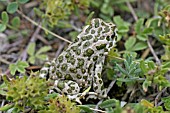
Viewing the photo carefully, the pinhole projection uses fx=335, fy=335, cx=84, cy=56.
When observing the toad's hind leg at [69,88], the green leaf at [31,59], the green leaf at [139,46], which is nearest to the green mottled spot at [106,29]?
the green leaf at [139,46]

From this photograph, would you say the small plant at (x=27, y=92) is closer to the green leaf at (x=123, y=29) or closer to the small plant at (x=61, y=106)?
the small plant at (x=61, y=106)

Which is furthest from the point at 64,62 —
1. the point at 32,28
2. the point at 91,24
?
the point at 32,28

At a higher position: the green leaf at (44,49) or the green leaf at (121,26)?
the green leaf at (121,26)

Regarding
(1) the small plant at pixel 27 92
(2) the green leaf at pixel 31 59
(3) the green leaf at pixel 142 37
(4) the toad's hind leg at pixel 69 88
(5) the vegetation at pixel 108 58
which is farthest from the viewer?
(2) the green leaf at pixel 31 59

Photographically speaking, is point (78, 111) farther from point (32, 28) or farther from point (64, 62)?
point (32, 28)

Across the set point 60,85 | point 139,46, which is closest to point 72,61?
point 60,85

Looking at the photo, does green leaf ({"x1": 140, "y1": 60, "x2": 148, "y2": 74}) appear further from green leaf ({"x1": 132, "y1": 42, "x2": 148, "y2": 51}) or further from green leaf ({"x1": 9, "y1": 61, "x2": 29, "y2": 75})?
green leaf ({"x1": 9, "y1": 61, "x2": 29, "y2": 75})

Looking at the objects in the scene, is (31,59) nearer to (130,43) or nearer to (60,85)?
(60,85)
